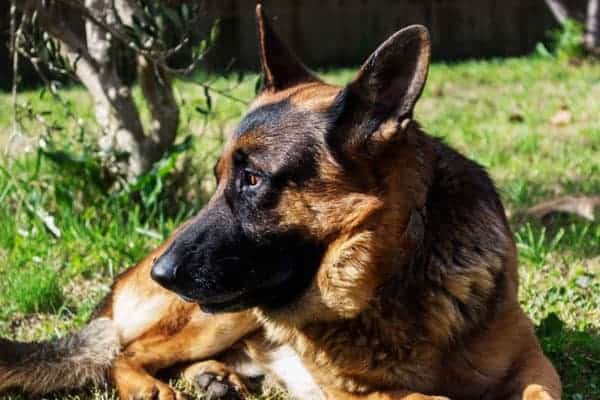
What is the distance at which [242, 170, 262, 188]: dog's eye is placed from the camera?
2.99 metres

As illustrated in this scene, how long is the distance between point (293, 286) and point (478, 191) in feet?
→ 2.49

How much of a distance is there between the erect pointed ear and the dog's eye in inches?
22.9

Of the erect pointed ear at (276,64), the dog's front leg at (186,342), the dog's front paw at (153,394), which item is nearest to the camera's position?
the dog's front paw at (153,394)

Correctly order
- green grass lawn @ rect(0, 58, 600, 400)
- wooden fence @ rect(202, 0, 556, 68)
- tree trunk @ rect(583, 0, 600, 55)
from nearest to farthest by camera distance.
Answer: green grass lawn @ rect(0, 58, 600, 400) < tree trunk @ rect(583, 0, 600, 55) < wooden fence @ rect(202, 0, 556, 68)

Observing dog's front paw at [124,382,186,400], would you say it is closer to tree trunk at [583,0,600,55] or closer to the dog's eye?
the dog's eye

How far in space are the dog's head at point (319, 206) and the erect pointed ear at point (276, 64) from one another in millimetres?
476

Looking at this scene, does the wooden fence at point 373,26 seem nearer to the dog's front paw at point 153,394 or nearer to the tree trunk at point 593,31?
the tree trunk at point 593,31

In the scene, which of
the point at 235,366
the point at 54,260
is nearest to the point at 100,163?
the point at 54,260

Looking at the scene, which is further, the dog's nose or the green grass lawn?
the green grass lawn

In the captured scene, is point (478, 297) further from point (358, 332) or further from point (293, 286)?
point (293, 286)

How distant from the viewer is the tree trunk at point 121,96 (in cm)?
518

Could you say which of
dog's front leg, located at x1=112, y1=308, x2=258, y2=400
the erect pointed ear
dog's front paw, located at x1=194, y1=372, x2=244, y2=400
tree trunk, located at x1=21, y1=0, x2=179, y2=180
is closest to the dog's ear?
the erect pointed ear

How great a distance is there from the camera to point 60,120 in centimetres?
755

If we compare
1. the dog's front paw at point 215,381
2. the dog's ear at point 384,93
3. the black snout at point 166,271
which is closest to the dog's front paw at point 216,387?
the dog's front paw at point 215,381
